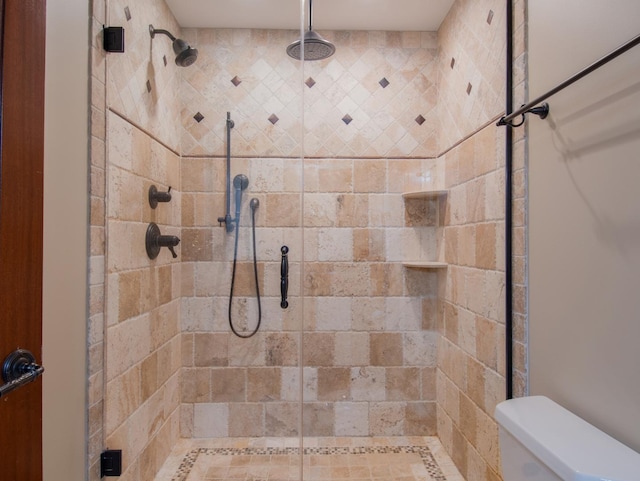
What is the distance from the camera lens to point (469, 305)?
185 cm

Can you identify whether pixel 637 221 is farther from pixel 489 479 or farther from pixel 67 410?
pixel 67 410

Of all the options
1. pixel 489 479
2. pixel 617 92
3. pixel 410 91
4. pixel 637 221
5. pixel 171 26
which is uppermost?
pixel 171 26

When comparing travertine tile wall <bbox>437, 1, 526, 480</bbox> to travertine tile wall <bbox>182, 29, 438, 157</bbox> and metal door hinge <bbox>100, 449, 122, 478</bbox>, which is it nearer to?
travertine tile wall <bbox>182, 29, 438, 157</bbox>

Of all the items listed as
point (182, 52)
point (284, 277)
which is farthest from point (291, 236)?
point (182, 52)

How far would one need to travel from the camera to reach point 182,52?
198cm

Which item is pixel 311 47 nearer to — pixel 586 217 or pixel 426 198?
pixel 426 198

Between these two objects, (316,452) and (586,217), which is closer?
(586,217)

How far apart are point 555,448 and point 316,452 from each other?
158cm

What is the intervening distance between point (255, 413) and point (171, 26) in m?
2.20

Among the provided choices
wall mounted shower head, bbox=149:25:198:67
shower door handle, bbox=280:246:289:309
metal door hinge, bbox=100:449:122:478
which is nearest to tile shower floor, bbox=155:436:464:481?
metal door hinge, bbox=100:449:122:478

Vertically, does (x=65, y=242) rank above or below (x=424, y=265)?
above

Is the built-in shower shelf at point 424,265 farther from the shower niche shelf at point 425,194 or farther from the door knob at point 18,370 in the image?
the door knob at point 18,370

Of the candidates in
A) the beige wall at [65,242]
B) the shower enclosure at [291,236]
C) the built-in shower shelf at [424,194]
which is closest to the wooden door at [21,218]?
the beige wall at [65,242]

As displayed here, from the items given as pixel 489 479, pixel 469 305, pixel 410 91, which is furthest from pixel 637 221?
pixel 410 91
